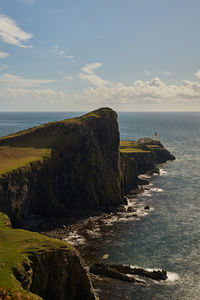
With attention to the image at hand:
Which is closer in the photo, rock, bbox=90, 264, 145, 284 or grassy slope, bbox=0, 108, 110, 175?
rock, bbox=90, 264, 145, 284

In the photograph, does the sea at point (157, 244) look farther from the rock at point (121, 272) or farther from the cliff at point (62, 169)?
the cliff at point (62, 169)

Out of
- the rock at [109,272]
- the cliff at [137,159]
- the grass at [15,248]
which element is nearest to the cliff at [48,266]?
the grass at [15,248]

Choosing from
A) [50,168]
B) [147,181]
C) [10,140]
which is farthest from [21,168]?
[147,181]

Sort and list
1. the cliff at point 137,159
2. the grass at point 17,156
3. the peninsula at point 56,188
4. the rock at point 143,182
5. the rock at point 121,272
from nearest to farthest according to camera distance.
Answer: the peninsula at point 56,188, the rock at point 121,272, the grass at point 17,156, the cliff at point 137,159, the rock at point 143,182

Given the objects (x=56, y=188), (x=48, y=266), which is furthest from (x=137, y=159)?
(x=48, y=266)

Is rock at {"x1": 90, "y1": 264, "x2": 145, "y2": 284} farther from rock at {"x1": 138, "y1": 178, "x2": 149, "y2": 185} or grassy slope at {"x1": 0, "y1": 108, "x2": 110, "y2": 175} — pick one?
rock at {"x1": 138, "y1": 178, "x2": 149, "y2": 185}

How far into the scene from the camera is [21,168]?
7356 centimetres

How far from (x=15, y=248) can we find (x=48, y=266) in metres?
4.74

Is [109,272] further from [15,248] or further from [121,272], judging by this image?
[15,248]

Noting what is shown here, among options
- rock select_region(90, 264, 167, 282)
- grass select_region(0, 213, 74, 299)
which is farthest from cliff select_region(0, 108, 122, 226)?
grass select_region(0, 213, 74, 299)

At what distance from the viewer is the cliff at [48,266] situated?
35.2 meters

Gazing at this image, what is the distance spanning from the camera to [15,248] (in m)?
37.3

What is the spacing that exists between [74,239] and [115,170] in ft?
119

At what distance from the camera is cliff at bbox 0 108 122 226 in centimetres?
7175
